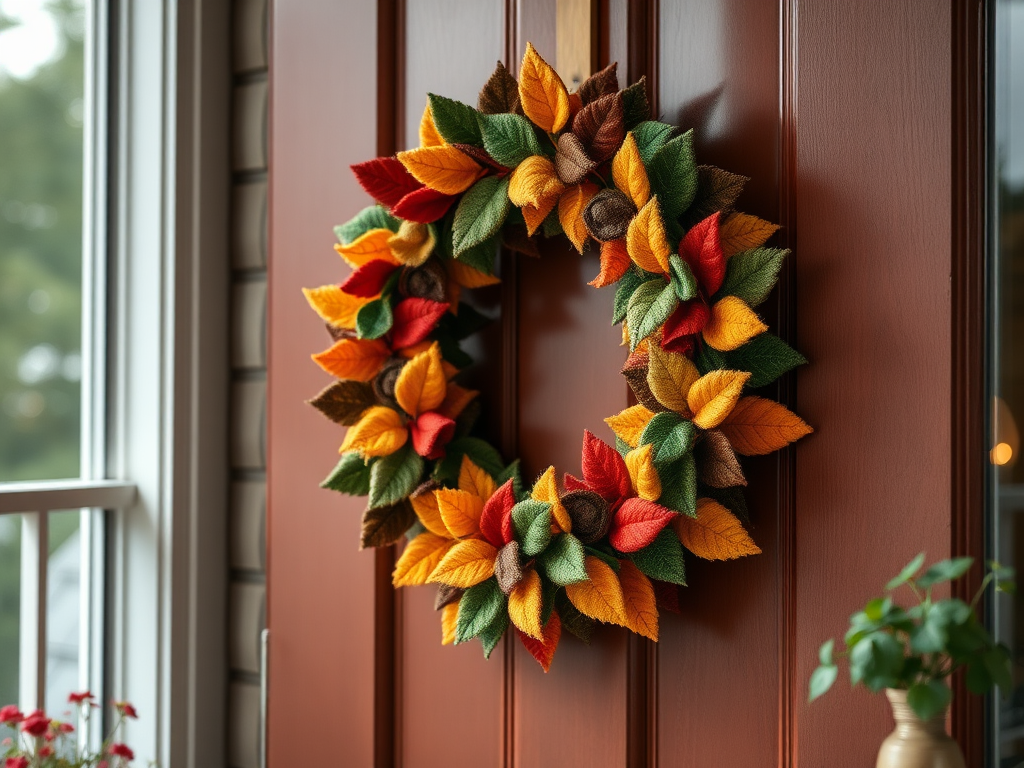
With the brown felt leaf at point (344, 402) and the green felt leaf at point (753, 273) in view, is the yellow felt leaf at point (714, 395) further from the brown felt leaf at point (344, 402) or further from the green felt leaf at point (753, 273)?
the brown felt leaf at point (344, 402)

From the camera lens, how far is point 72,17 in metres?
1.36

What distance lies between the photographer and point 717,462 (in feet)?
2.98

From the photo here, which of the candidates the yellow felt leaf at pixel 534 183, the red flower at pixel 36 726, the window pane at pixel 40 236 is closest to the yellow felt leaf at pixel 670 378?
the yellow felt leaf at pixel 534 183

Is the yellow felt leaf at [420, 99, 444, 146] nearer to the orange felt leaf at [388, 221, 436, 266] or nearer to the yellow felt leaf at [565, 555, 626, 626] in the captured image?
the orange felt leaf at [388, 221, 436, 266]

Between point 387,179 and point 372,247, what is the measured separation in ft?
0.28

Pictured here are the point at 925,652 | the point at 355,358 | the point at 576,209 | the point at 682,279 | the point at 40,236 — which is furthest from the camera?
the point at 40,236

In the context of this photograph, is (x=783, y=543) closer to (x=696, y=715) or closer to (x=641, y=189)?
(x=696, y=715)

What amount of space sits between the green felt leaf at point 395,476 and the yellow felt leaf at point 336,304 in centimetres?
17

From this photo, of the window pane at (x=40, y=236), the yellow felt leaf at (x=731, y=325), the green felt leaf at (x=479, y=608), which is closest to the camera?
the yellow felt leaf at (x=731, y=325)

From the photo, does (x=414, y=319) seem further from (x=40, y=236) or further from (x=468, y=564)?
(x=40, y=236)

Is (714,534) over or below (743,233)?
below

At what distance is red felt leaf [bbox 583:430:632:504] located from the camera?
0.94m

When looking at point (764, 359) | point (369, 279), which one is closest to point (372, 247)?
point (369, 279)

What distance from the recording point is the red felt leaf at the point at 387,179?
3.41 ft
